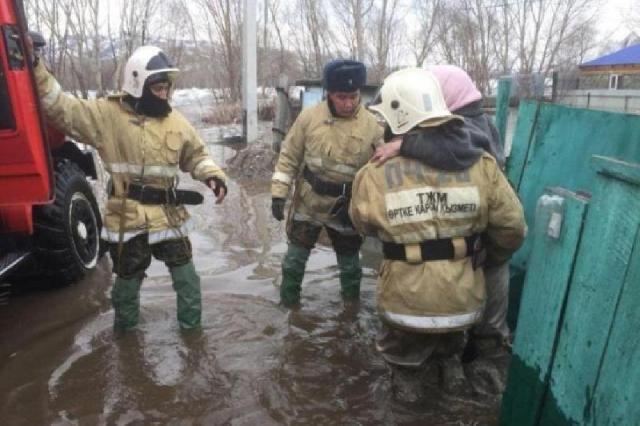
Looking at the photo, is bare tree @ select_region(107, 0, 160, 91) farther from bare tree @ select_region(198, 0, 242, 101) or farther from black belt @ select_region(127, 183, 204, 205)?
black belt @ select_region(127, 183, 204, 205)

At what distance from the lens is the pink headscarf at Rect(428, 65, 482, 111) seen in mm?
3043

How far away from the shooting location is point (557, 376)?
2.10m

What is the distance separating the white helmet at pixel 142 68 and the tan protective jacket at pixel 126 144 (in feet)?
0.38

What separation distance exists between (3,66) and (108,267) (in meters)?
2.41

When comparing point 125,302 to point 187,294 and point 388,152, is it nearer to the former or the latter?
point 187,294

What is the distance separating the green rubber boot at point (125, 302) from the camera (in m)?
3.78

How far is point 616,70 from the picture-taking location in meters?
29.2

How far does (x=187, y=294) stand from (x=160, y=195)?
69 cm

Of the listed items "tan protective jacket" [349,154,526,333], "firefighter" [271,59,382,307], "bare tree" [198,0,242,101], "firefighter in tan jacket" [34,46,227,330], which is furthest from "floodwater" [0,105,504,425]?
"bare tree" [198,0,242,101]

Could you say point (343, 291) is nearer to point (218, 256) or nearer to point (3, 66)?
point (218, 256)

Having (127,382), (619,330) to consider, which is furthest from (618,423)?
(127,382)

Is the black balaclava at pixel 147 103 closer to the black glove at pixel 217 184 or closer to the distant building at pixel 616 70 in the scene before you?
the black glove at pixel 217 184

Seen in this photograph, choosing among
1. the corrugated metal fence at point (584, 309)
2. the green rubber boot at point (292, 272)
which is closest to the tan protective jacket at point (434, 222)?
the corrugated metal fence at point (584, 309)

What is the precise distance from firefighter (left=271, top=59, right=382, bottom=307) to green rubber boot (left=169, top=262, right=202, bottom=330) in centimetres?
72
